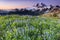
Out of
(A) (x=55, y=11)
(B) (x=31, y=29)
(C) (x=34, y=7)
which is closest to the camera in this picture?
(B) (x=31, y=29)

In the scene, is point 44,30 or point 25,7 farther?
point 25,7

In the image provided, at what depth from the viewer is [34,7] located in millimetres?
4930

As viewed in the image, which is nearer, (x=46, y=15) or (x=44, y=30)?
(x=44, y=30)

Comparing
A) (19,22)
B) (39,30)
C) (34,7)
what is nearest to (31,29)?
(39,30)

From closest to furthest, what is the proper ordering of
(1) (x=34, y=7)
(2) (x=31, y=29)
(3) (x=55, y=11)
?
1. (2) (x=31, y=29)
2. (3) (x=55, y=11)
3. (1) (x=34, y=7)

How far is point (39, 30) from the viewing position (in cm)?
330

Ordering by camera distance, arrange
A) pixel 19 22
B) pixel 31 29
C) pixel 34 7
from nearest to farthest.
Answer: pixel 31 29 < pixel 19 22 < pixel 34 7

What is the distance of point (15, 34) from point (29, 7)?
6.33 feet

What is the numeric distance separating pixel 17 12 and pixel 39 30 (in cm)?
169

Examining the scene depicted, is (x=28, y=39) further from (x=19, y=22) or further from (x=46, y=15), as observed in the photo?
(x=46, y=15)

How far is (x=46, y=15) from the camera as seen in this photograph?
4617 mm

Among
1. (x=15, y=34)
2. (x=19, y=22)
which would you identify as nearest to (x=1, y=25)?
(x=19, y=22)

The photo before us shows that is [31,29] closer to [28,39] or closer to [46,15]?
[28,39]

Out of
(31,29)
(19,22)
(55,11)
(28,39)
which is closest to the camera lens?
(28,39)
